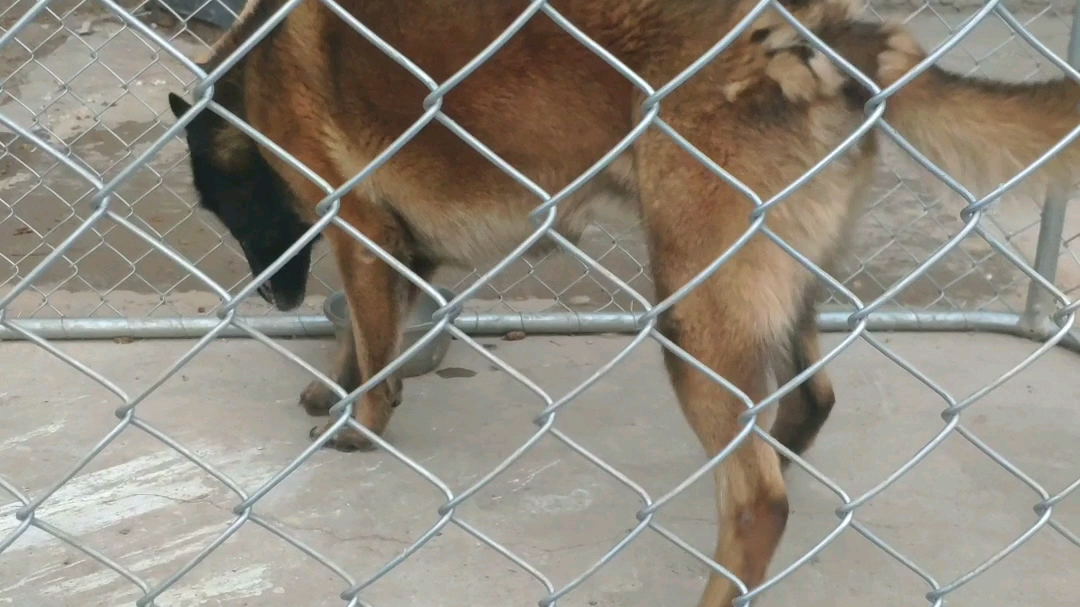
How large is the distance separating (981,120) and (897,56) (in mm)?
232

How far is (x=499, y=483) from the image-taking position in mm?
2418

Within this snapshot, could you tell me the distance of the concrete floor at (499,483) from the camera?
2.01m

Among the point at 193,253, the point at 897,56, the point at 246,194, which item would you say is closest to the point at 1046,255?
the point at 897,56

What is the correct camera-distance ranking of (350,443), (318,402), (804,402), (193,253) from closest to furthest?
1. (804,402)
2. (350,443)
3. (318,402)
4. (193,253)

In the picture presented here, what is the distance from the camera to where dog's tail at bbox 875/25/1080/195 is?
1.51 m

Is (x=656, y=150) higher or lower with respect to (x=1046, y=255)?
higher

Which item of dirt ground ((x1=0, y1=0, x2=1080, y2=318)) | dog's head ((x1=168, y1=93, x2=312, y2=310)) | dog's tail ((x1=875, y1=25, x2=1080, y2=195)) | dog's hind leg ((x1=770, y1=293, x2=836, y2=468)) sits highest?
dog's tail ((x1=875, y1=25, x2=1080, y2=195))

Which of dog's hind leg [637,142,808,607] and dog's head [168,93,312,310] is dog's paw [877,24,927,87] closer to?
dog's hind leg [637,142,808,607]

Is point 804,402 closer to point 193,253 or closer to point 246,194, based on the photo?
point 246,194

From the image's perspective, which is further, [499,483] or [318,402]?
[318,402]

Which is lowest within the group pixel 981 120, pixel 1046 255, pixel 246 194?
pixel 1046 255

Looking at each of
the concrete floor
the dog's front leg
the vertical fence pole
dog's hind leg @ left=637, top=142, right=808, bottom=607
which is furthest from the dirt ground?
dog's hind leg @ left=637, top=142, right=808, bottom=607

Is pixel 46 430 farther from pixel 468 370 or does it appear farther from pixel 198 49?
pixel 198 49

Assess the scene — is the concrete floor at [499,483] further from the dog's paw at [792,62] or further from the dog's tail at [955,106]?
the dog's paw at [792,62]
